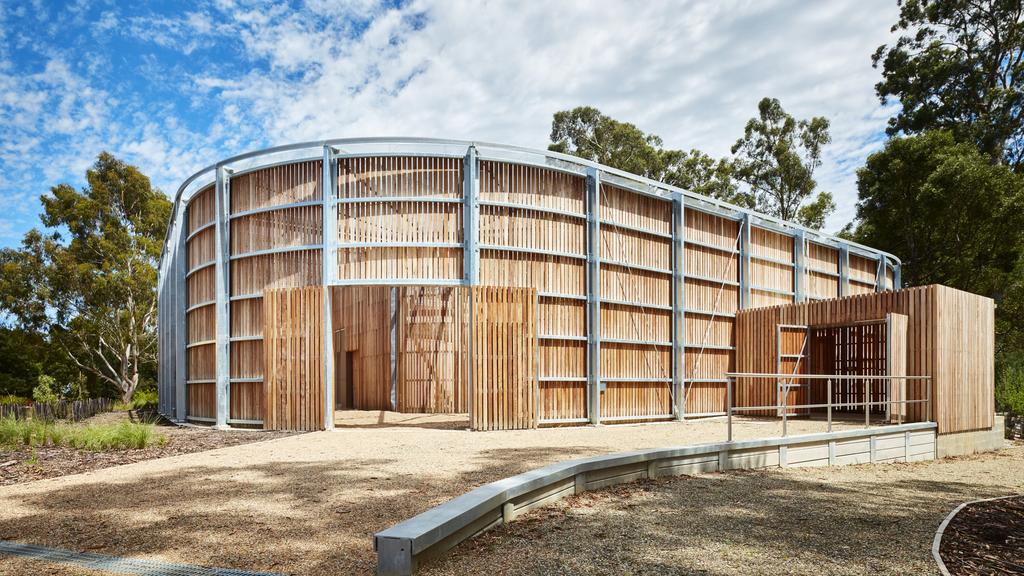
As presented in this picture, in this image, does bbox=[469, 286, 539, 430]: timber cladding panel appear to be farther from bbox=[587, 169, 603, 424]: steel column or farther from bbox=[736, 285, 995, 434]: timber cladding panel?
bbox=[736, 285, 995, 434]: timber cladding panel

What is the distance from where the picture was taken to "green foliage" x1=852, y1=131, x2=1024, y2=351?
2484 cm

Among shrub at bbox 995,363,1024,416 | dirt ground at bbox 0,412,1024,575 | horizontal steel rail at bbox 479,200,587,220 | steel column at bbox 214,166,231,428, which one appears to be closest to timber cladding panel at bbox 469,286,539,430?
dirt ground at bbox 0,412,1024,575

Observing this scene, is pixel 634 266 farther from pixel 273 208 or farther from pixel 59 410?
pixel 59 410

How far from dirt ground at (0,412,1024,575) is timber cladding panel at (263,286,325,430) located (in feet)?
5.08

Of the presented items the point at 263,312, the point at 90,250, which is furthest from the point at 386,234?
the point at 90,250

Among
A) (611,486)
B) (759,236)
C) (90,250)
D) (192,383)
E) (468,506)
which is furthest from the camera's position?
(90,250)

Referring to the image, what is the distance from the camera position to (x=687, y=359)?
1661 cm

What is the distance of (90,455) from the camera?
31.9ft

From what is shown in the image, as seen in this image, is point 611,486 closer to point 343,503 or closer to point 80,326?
point 343,503

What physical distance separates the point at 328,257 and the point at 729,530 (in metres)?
9.93

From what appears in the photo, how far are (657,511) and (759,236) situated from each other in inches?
562

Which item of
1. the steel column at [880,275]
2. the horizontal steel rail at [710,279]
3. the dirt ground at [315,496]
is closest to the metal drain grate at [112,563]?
the dirt ground at [315,496]

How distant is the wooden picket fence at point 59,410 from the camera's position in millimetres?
16312

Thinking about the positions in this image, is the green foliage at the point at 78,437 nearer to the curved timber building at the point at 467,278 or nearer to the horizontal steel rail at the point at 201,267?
Answer: the curved timber building at the point at 467,278
